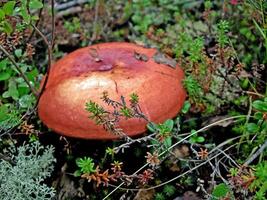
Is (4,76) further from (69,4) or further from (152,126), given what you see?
(69,4)

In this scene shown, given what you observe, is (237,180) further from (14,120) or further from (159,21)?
(159,21)

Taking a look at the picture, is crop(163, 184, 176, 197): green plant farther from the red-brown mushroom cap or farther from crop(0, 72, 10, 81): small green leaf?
crop(0, 72, 10, 81): small green leaf

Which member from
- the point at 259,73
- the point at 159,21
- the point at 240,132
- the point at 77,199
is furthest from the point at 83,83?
the point at 159,21

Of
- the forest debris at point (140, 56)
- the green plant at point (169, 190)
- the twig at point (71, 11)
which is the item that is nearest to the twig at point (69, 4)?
the twig at point (71, 11)

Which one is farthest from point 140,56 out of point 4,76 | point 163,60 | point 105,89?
A: point 4,76

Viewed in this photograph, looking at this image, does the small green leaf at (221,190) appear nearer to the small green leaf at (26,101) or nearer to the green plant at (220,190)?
the green plant at (220,190)
